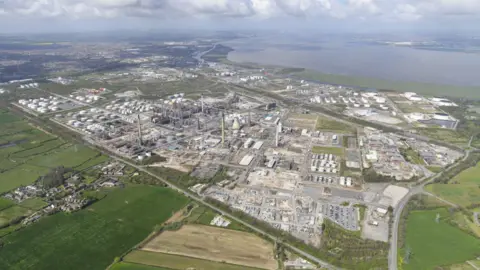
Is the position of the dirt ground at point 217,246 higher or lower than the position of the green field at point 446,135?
lower

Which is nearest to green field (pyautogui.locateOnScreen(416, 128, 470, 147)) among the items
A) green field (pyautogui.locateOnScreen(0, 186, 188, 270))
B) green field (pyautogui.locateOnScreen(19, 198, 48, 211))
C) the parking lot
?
the parking lot

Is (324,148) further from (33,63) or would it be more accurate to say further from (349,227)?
(33,63)

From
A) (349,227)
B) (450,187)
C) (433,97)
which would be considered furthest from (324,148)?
(433,97)

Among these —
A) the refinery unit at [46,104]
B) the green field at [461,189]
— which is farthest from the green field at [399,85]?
the refinery unit at [46,104]

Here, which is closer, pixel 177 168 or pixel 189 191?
pixel 189 191

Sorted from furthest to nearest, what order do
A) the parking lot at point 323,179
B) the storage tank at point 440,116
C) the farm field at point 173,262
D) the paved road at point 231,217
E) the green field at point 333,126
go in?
1. the storage tank at point 440,116
2. the green field at point 333,126
3. the parking lot at point 323,179
4. the paved road at point 231,217
5. the farm field at point 173,262

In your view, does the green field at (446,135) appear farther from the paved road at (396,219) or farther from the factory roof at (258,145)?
the factory roof at (258,145)
